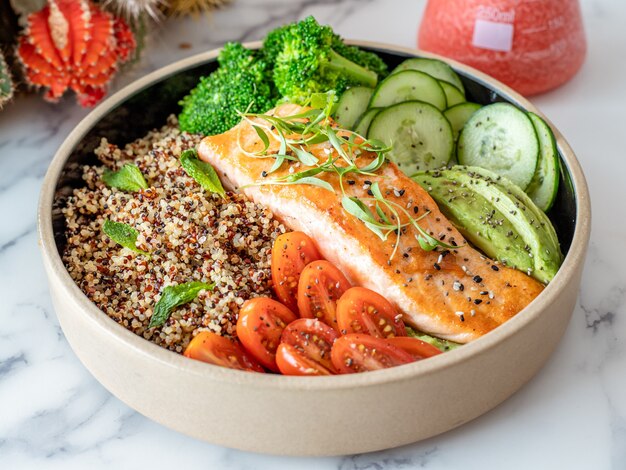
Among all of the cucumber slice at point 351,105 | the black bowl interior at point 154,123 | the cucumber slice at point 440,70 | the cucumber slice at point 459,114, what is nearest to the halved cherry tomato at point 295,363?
the black bowl interior at point 154,123

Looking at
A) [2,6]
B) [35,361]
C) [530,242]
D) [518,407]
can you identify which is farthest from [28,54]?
[518,407]

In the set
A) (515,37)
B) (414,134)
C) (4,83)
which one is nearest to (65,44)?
(4,83)

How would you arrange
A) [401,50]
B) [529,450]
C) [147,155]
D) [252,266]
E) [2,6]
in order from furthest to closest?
[2,6]
[401,50]
[147,155]
[252,266]
[529,450]

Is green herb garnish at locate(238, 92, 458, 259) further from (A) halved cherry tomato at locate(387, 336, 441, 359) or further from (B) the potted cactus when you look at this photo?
(B) the potted cactus

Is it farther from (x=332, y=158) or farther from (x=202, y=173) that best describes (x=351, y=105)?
(x=202, y=173)

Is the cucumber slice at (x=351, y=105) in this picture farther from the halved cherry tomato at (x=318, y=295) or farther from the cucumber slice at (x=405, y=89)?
the halved cherry tomato at (x=318, y=295)

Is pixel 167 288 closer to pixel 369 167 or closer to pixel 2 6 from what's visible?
pixel 369 167

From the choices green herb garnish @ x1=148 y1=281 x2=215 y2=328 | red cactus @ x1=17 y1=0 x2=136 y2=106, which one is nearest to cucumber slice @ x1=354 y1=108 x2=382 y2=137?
green herb garnish @ x1=148 y1=281 x2=215 y2=328

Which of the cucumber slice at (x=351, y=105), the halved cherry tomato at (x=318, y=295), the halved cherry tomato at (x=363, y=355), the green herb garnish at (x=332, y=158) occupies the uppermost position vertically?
the green herb garnish at (x=332, y=158)
